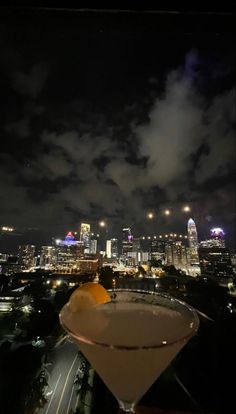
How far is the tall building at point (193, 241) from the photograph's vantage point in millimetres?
5786

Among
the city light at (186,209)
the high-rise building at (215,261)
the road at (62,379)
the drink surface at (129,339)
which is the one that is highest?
the city light at (186,209)

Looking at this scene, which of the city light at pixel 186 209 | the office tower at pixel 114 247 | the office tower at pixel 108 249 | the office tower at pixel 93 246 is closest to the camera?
the office tower at pixel 108 249

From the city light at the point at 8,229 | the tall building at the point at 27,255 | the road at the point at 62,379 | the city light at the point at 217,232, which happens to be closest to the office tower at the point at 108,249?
the tall building at the point at 27,255

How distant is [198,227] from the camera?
5.80 meters

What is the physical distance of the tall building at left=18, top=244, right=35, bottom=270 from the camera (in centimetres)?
540

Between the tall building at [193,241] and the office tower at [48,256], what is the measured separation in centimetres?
425

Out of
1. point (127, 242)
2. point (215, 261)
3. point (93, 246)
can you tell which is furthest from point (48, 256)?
point (215, 261)

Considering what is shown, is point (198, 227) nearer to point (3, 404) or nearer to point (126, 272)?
point (126, 272)

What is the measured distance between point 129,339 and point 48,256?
6.29 metres

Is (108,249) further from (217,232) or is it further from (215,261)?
(217,232)

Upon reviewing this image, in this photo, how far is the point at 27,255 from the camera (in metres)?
5.78

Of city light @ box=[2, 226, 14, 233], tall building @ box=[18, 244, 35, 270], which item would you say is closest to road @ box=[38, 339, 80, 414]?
city light @ box=[2, 226, 14, 233]

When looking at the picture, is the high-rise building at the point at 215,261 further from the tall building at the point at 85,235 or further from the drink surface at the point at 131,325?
the drink surface at the point at 131,325

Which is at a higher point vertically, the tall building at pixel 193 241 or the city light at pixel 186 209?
the city light at pixel 186 209
